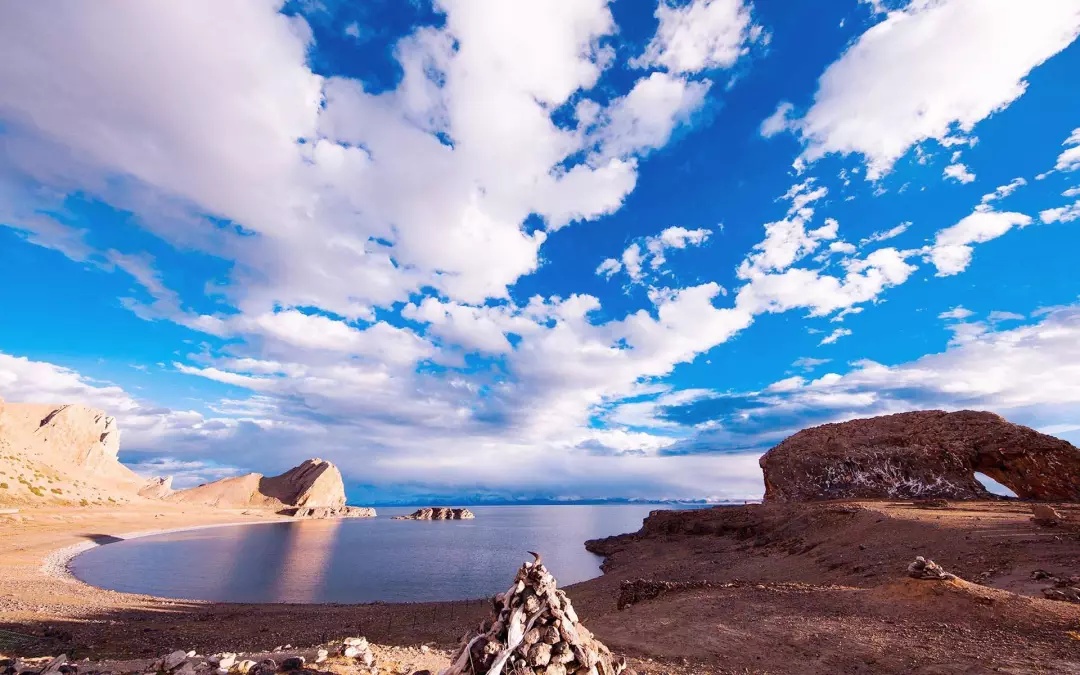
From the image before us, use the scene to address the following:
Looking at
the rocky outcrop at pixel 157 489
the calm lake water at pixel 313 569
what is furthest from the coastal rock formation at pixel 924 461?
the rocky outcrop at pixel 157 489

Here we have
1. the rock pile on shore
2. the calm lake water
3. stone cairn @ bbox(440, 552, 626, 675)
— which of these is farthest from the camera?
the calm lake water

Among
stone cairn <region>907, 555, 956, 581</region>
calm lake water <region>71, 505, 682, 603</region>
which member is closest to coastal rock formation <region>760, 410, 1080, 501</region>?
calm lake water <region>71, 505, 682, 603</region>

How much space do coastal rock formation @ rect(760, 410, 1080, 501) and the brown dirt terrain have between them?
11.0m

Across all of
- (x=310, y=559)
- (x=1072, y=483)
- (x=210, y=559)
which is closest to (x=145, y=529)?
(x=210, y=559)

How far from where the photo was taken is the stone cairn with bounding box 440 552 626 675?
23.2 ft

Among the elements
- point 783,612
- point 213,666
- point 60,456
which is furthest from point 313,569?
point 60,456

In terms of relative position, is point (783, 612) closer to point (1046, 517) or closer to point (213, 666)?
point (213, 666)

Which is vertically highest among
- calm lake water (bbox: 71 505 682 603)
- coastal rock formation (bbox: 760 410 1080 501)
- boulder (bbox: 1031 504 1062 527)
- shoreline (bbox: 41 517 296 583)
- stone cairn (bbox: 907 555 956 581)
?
coastal rock formation (bbox: 760 410 1080 501)

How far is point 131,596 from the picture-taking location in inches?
1341

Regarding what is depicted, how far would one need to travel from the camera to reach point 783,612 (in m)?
15.8

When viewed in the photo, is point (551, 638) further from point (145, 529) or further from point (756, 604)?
point (145, 529)

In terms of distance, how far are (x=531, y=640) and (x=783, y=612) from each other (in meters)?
12.6

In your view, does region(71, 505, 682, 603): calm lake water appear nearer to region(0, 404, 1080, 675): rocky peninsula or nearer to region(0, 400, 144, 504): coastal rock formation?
region(0, 404, 1080, 675): rocky peninsula

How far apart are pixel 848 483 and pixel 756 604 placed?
40.5 m
